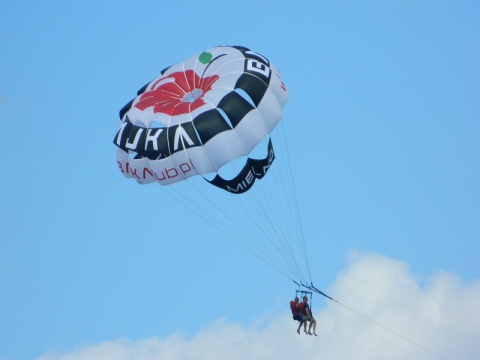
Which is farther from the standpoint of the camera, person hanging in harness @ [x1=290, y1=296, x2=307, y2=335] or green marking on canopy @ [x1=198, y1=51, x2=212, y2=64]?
green marking on canopy @ [x1=198, y1=51, x2=212, y2=64]

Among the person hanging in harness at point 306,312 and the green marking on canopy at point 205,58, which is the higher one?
the green marking on canopy at point 205,58

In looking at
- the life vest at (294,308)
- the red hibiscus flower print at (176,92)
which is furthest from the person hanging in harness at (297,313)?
the red hibiscus flower print at (176,92)

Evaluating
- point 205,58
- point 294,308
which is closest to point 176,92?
point 205,58

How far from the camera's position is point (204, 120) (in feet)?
131

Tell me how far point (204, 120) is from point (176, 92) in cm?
262

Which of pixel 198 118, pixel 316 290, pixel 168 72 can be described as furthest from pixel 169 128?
pixel 316 290

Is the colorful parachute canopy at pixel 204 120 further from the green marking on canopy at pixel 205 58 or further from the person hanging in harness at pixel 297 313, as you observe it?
the person hanging in harness at pixel 297 313

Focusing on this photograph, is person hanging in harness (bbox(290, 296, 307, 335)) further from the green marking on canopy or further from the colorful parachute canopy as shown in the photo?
the green marking on canopy

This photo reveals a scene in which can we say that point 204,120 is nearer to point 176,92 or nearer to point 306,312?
point 176,92

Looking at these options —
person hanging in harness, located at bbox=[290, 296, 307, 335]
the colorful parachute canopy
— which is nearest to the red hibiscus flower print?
the colorful parachute canopy

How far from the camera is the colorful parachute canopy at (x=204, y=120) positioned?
40.0 m

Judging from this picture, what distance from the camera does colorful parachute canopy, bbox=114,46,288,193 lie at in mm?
39969

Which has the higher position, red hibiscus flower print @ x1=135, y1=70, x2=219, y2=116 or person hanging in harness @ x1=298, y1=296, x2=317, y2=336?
red hibiscus flower print @ x1=135, y1=70, x2=219, y2=116

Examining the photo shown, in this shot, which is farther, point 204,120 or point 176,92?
point 176,92
